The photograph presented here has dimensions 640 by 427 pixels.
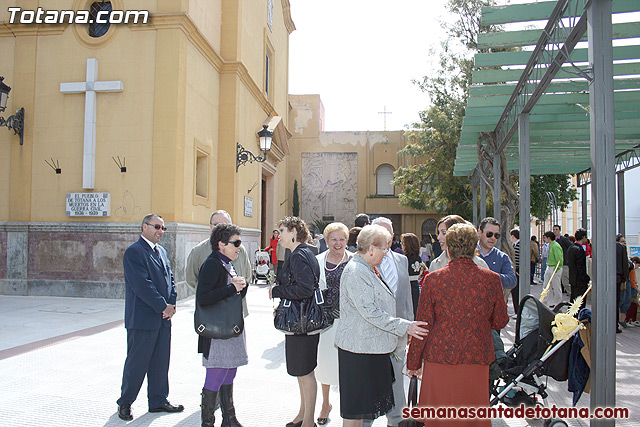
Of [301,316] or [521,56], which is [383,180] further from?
[301,316]

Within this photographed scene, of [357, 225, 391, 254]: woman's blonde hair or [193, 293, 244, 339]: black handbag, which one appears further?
[193, 293, 244, 339]: black handbag

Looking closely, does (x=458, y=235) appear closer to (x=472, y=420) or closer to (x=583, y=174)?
(x=472, y=420)

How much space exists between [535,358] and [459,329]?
3.73ft

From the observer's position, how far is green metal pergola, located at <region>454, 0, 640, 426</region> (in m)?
4.17

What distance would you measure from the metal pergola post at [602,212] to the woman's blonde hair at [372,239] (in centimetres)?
181

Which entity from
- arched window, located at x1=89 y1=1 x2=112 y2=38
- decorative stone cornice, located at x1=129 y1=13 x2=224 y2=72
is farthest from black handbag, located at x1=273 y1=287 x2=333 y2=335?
arched window, located at x1=89 y1=1 x2=112 y2=38

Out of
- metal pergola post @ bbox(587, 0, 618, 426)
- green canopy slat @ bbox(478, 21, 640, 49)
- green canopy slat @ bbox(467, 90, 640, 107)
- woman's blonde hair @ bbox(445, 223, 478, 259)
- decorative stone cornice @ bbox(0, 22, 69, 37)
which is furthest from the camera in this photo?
decorative stone cornice @ bbox(0, 22, 69, 37)

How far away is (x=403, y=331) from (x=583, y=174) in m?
17.0

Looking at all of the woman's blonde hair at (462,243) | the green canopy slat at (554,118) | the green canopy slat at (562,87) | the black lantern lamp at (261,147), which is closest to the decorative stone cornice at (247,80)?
the black lantern lamp at (261,147)

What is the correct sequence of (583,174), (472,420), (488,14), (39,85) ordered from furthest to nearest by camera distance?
1. (583,174)
2. (39,85)
3. (488,14)
4. (472,420)

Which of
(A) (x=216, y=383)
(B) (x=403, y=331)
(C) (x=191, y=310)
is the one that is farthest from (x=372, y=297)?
(C) (x=191, y=310)

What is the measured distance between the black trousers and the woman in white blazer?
150 centimetres

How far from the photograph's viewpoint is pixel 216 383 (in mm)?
4312

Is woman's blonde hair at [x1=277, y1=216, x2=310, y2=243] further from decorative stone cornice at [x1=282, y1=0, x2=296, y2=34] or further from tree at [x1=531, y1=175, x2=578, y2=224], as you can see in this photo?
decorative stone cornice at [x1=282, y1=0, x2=296, y2=34]
